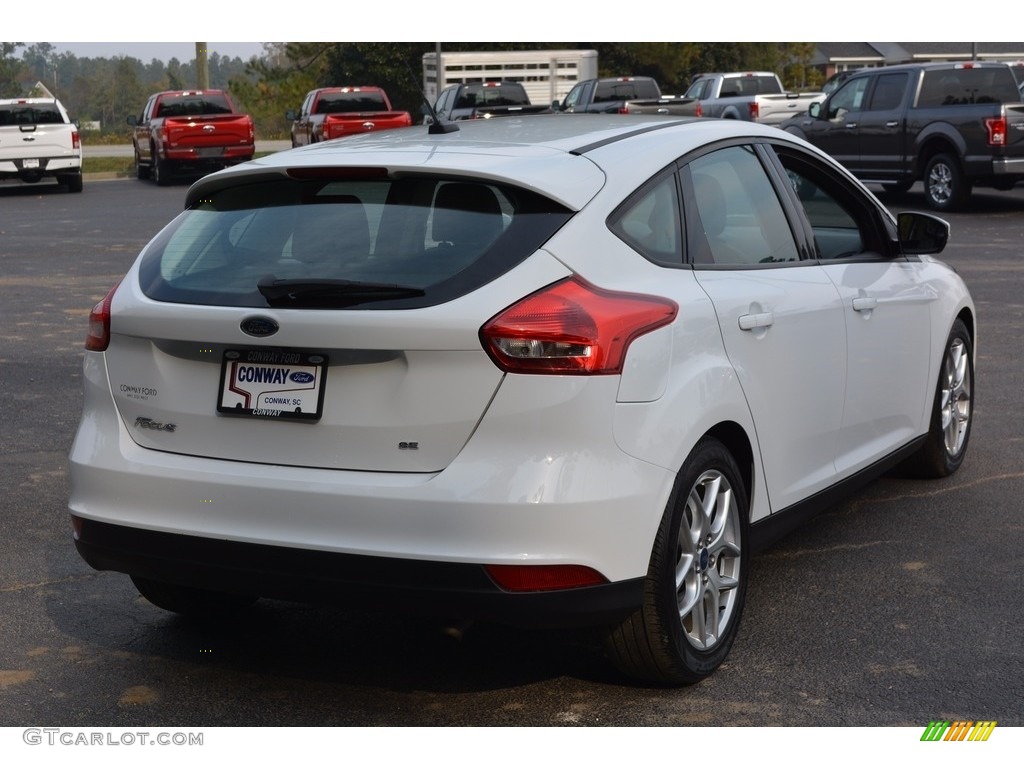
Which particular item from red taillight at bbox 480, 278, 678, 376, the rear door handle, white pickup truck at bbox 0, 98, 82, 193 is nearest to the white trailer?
white pickup truck at bbox 0, 98, 82, 193

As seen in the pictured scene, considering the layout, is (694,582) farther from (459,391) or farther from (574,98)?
(574,98)

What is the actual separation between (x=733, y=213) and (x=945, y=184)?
659 inches

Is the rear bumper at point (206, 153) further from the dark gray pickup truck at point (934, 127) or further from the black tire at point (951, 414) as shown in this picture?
the black tire at point (951, 414)

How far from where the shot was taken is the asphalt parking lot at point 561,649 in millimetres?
4121

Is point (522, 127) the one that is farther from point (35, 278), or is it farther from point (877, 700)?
point (35, 278)

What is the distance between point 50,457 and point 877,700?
14.9 feet

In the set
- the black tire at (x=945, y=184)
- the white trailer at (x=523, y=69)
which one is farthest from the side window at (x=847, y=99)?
the white trailer at (x=523, y=69)

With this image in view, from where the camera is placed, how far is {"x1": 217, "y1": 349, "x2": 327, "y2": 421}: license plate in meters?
3.90

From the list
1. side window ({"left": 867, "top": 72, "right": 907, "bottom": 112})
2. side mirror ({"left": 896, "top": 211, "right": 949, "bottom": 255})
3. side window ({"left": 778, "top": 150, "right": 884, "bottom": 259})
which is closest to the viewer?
side window ({"left": 778, "top": 150, "right": 884, "bottom": 259})

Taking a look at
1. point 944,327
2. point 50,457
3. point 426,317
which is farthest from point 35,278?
point 426,317

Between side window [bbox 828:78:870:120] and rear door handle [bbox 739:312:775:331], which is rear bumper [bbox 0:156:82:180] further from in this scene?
rear door handle [bbox 739:312:775:331]

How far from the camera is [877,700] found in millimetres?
4156
